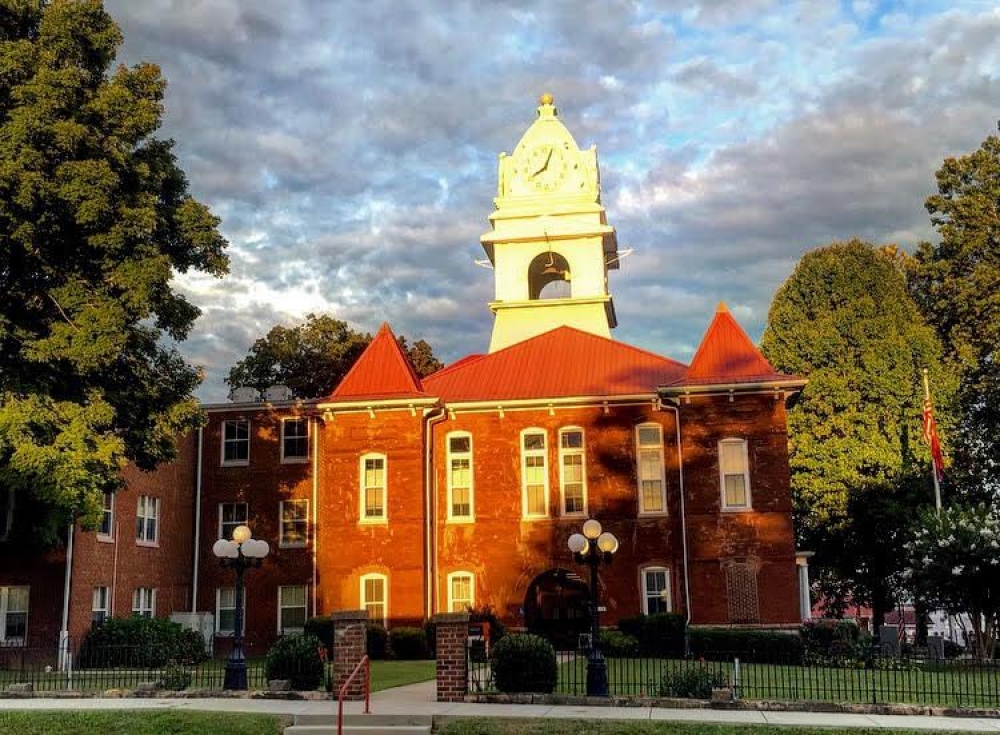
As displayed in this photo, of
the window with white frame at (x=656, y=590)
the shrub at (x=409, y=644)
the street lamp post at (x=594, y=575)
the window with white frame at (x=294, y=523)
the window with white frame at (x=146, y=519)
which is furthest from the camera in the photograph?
the window with white frame at (x=294, y=523)

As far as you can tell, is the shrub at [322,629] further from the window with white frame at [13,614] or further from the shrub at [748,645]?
the shrub at [748,645]

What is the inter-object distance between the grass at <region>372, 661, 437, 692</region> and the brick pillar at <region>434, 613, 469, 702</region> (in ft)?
8.64

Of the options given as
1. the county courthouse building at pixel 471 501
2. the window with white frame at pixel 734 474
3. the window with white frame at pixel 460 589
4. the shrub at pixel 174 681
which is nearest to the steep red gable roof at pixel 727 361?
the county courthouse building at pixel 471 501

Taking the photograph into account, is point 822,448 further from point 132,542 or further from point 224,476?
point 132,542

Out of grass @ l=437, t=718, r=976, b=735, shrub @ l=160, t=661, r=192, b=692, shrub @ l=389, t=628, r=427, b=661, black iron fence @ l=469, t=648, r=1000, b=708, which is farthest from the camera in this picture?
shrub @ l=389, t=628, r=427, b=661

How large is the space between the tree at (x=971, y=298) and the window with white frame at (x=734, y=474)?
13222mm

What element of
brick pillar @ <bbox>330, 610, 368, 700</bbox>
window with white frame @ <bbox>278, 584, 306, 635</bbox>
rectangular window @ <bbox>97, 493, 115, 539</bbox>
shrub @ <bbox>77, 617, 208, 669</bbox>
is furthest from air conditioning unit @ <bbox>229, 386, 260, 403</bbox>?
brick pillar @ <bbox>330, 610, 368, 700</bbox>

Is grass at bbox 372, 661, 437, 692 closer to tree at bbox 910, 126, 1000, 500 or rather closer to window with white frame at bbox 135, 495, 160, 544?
window with white frame at bbox 135, 495, 160, 544

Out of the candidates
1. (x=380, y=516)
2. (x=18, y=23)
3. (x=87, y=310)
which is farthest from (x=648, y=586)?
(x=18, y=23)

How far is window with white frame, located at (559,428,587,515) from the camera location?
1318 inches

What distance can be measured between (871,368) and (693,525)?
1349 centimetres

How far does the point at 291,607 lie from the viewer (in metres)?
35.5

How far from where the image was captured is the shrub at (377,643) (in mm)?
30766

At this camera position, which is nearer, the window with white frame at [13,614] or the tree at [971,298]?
the window with white frame at [13,614]
